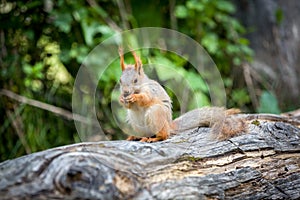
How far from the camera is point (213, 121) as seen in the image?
2.22 meters

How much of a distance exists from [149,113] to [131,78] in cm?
18

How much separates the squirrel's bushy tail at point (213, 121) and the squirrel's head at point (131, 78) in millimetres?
276

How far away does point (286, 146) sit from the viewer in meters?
2.01

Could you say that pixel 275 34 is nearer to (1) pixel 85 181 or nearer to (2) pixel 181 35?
(2) pixel 181 35

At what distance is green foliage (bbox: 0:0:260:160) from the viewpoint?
340 cm

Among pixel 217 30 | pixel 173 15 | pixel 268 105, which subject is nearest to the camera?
pixel 268 105

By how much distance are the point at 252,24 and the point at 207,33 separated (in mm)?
631

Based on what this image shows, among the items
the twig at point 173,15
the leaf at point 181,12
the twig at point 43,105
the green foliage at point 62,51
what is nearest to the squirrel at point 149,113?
the green foliage at point 62,51

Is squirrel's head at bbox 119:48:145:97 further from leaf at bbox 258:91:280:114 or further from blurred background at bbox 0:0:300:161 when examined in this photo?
leaf at bbox 258:91:280:114

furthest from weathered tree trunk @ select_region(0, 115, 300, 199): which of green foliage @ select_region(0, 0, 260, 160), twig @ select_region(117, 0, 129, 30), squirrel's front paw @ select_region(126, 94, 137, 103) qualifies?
twig @ select_region(117, 0, 129, 30)

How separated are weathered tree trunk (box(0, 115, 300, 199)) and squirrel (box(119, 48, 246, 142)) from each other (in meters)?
0.07

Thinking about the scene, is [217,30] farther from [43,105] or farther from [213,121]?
[213,121]

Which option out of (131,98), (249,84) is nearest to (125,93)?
(131,98)

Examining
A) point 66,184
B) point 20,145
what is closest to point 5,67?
point 20,145
